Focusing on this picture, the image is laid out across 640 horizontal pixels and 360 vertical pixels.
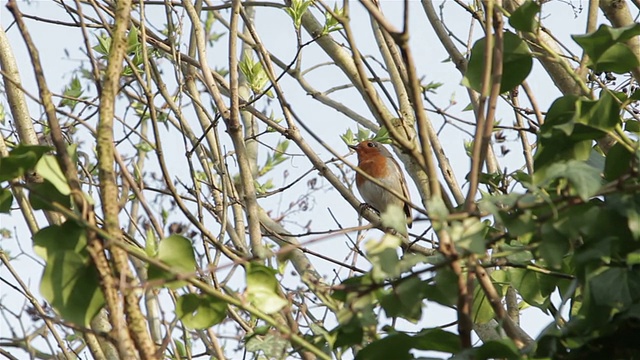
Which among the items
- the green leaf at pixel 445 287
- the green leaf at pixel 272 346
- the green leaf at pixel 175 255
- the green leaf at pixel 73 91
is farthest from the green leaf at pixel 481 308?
the green leaf at pixel 73 91

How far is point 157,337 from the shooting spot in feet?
12.0

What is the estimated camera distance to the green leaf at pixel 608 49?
1251mm

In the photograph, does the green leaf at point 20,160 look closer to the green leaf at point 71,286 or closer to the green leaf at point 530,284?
the green leaf at point 71,286

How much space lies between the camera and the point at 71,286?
1.17m

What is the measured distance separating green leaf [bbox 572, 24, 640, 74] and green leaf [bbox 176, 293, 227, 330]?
2.07 ft

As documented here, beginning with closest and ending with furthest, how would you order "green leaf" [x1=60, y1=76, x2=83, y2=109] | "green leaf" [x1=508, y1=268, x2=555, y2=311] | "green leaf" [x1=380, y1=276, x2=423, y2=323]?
1. "green leaf" [x1=380, y1=276, x2=423, y2=323]
2. "green leaf" [x1=508, y1=268, x2=555, y2=311]
3. "green leaf" [x1=60, y1=76, x2=83, y2=109]

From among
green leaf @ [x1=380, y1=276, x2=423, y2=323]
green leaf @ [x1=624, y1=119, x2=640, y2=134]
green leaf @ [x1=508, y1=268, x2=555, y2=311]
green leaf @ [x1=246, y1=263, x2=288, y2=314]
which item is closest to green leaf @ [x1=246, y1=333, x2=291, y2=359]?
green leaf @ [x1=246, y1=263, x2=288, y2=314]

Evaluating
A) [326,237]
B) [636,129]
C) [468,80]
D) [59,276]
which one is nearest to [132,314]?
[59,276]

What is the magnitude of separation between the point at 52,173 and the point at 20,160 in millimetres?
52

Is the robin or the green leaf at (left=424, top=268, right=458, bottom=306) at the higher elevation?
the robin

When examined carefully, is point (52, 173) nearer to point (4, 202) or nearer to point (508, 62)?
point (4, 202)

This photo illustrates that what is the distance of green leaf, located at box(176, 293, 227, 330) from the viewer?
127 cm

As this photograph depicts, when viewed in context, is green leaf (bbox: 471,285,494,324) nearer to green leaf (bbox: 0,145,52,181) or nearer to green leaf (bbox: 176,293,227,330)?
green leaf (bbox: 176,293,227,330)

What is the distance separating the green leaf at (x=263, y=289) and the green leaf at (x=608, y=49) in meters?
0.54
